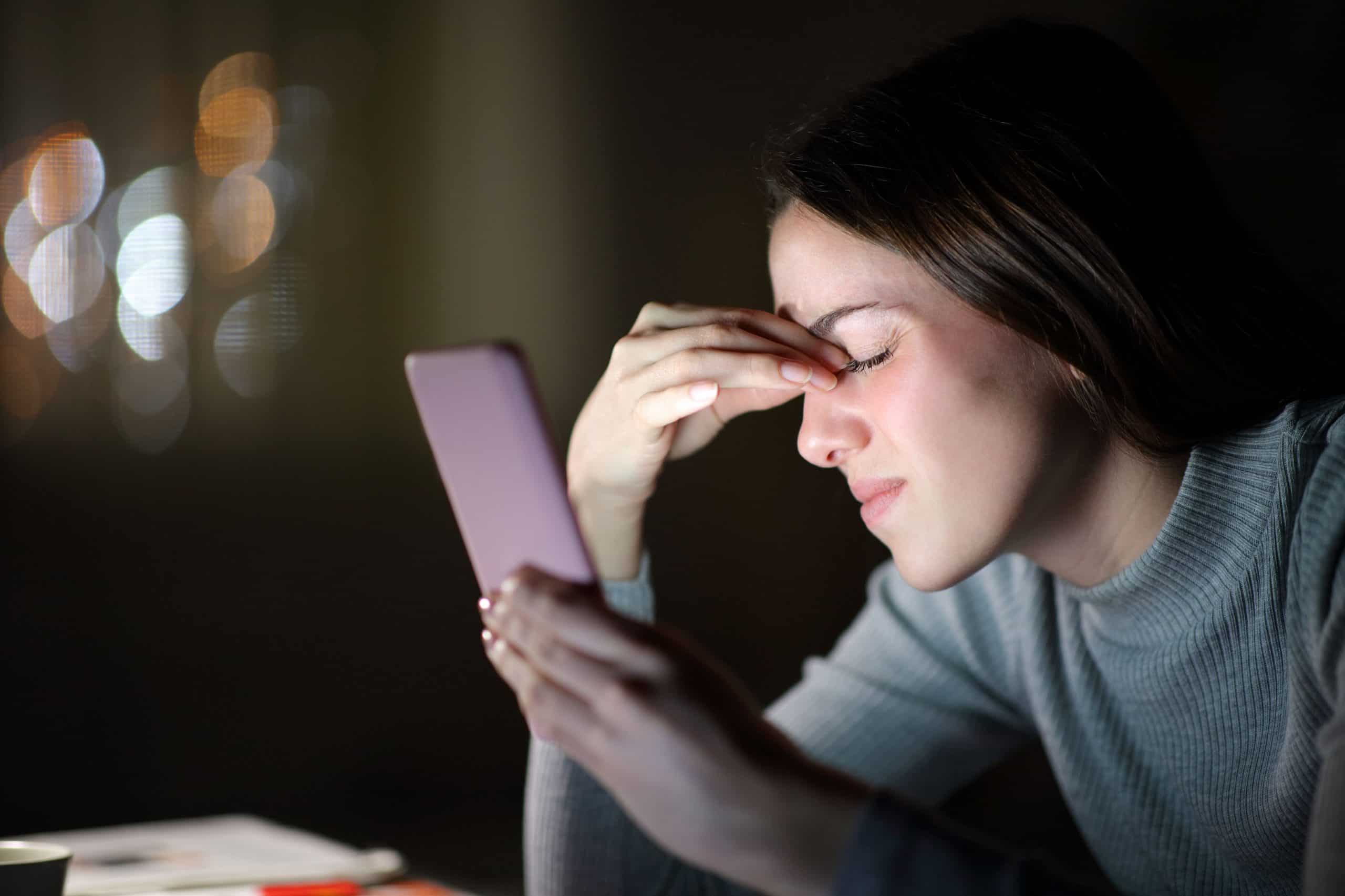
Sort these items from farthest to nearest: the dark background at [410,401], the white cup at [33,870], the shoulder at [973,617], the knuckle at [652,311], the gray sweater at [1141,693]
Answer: the dark background at [410,401] < the shoulder at [973,617] < the knuckle at [652,311] < the gray sweater at [1141,693] < the white cup at [33,870]

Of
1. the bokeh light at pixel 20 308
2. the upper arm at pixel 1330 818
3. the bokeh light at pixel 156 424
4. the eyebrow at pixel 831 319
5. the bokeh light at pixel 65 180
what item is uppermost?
the bokeh light at pixel 65 180

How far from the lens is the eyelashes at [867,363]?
0.86 meters

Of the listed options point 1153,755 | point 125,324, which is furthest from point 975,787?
point 125,324

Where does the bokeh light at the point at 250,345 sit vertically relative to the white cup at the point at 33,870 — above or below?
above

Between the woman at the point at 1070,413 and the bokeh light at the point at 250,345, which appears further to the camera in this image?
the bokeh light at the point at 250,345

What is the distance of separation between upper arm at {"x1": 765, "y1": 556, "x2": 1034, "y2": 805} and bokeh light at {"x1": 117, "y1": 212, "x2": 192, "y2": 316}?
1381 millimetres

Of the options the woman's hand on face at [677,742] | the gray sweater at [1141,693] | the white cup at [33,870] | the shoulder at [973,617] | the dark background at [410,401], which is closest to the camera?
the woman's hand on face at [677,742]

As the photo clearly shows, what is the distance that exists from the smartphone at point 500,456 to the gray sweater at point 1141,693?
0.26m

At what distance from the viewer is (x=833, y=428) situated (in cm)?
88

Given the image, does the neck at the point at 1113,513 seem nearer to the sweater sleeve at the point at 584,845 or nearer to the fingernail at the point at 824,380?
the fingernail at the point at 824,380

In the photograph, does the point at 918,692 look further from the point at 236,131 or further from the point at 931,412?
the point at 236,131

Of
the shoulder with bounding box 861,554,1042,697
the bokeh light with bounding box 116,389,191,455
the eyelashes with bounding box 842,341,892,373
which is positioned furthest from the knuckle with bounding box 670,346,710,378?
the bokeh light with bounding box 116,389,191,455

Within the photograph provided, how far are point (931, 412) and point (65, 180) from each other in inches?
66.4

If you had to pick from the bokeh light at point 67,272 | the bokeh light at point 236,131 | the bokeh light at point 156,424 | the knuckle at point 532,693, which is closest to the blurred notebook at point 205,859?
the knuckle at point 532,693
